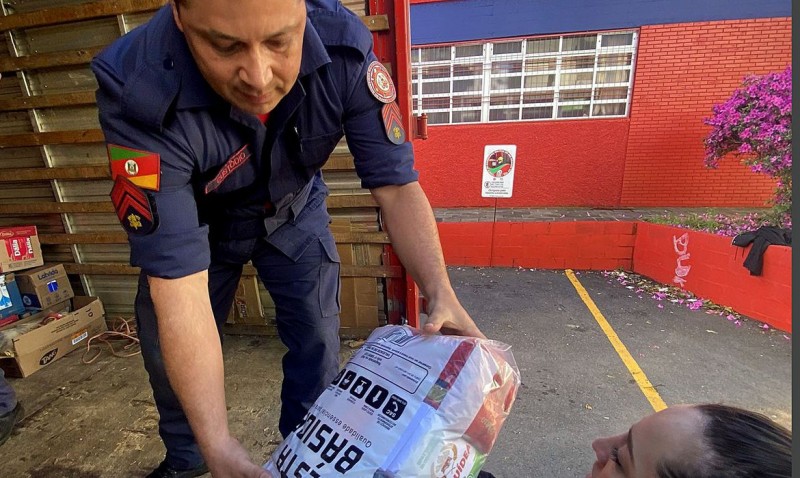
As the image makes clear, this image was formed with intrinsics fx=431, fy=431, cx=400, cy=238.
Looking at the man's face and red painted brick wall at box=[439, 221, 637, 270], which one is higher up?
the man's face

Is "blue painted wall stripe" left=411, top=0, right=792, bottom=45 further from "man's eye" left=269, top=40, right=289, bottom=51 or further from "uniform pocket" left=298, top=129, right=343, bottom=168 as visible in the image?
"man's eye" left=269, top=40, right=289, bottom=51

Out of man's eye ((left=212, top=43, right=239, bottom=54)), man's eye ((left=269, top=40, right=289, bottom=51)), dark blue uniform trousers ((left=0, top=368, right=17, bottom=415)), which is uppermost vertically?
man's eye ((left=269, top=40, right=289, bottom=51))

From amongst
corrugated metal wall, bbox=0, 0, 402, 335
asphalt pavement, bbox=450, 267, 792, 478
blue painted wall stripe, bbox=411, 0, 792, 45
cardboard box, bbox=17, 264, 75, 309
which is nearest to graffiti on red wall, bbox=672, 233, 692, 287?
asphalt pavement, bbox=450, 267, 792, 478

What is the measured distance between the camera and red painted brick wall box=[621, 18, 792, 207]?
6297 mm

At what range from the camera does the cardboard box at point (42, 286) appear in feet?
10.2

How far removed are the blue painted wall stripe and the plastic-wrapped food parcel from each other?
688cm

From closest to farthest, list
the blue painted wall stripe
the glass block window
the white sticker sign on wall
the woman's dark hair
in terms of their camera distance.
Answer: the woman's dark hair < the white sticker sign on wall < the blue painted wall stripe < the glass block window

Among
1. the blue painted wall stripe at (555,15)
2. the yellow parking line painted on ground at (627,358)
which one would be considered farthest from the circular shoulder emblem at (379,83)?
the blue painted wall stripe at (555,15)

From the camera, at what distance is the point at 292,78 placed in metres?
1.04

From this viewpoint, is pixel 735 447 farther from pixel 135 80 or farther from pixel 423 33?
pixel 423 33

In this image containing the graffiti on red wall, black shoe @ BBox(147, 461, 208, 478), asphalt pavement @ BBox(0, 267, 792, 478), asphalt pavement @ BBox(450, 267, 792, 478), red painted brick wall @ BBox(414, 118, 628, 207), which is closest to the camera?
black shoe @ BBox(147, 461, 208, 478)

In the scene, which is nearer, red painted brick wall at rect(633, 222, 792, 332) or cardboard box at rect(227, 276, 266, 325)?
cardboard box at rect(227, 276, 266, 325)

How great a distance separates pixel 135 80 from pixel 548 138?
684cm

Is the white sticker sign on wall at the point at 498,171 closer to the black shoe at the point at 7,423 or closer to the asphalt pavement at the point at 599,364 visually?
the asphalt pavement at the point at 599,364
